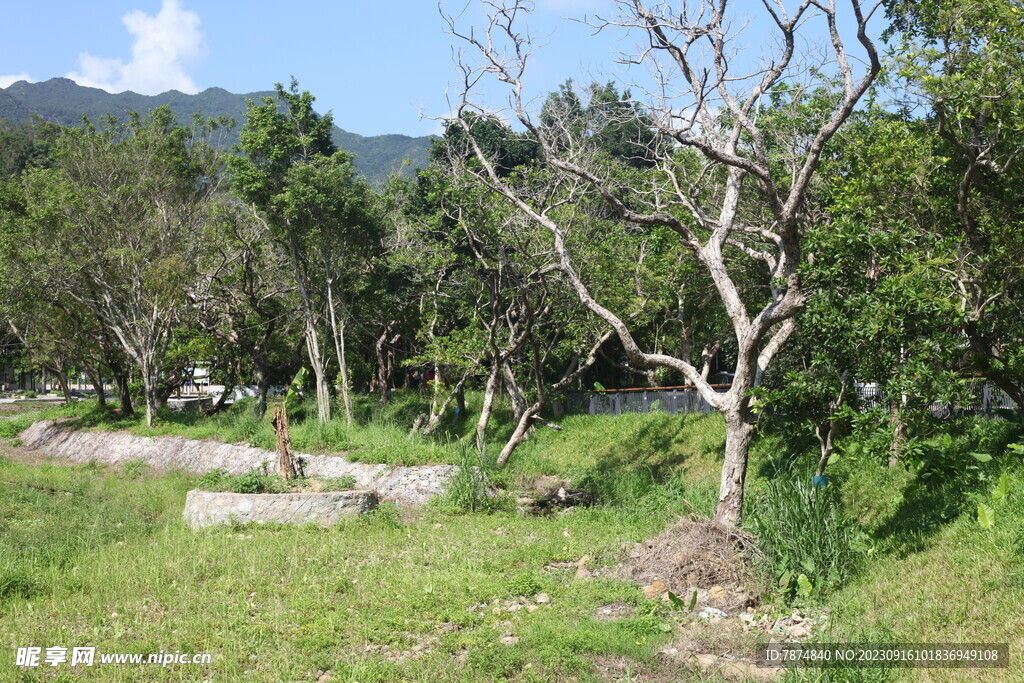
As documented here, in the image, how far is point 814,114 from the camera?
15453 millimetres

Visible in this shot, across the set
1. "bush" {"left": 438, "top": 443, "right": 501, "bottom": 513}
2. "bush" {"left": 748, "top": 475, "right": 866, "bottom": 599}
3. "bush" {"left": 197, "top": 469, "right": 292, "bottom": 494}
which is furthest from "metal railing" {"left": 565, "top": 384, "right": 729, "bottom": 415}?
"bush" {"left": 748, "top": 475, "right": 866, "bottom": 599}

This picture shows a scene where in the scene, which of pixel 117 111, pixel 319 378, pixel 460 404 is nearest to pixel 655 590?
pixel 319 378

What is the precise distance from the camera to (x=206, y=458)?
2031 centimetres

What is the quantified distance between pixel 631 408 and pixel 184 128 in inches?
743

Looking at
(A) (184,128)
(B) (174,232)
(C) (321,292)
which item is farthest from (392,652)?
(A) (184,128)

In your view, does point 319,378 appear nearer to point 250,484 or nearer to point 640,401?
point 640,401

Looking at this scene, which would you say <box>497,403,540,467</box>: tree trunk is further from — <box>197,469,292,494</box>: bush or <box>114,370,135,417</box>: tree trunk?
<box>114,370,135,417</box>: tree trunk

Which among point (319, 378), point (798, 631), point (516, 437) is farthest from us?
point (319, 378)

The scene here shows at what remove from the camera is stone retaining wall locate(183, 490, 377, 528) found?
38.6ft

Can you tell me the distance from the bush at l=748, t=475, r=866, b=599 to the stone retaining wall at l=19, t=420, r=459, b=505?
6367 millimetres

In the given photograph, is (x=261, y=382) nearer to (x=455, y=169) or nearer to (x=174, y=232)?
(x=174, y=232)

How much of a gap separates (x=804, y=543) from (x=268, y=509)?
7.53 meters

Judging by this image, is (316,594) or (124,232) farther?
(124,232)

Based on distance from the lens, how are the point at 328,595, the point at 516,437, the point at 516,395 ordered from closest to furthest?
1. the point at 328,595
2. the point at 516,437
3. the point at 516,395
